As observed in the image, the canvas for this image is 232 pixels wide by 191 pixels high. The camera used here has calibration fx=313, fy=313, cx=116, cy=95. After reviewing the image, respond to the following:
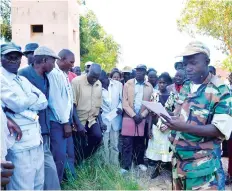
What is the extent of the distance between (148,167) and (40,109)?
2942 mm

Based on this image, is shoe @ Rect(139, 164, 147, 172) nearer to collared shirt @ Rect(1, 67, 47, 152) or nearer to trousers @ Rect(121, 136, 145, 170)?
trousers @ Rect(121, 136, 145, 170)

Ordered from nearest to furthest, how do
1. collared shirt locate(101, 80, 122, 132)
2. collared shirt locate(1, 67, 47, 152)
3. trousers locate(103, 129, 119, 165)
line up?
collared shirt locate(1, 67, 47, 152), trousers locate(103, 129, 119, 165), collared shirt locate(101, 80, 122, 132)

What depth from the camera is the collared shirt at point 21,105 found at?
2811mm

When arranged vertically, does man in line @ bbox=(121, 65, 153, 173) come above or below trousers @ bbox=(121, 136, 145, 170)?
above

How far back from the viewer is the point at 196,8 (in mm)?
15891

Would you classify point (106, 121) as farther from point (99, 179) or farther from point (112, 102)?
point (99, 179)

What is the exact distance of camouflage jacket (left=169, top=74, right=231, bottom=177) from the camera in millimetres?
2287

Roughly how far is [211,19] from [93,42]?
13.8 metres

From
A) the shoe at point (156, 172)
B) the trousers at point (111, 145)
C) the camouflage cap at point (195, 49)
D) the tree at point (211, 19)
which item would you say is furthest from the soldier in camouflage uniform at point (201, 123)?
the tree at point (211, 19)

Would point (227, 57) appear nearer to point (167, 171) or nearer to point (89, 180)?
point (167, 171)

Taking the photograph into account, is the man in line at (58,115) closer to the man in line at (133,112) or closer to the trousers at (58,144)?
the trousers at (58,144)

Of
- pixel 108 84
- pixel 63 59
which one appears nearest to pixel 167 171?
pixel 108 84

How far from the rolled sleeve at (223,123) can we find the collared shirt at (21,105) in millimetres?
1660

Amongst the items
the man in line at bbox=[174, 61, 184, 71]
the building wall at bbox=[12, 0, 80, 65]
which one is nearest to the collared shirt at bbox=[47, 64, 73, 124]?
the man in line at bbox=[174, 61, 184, 71]
